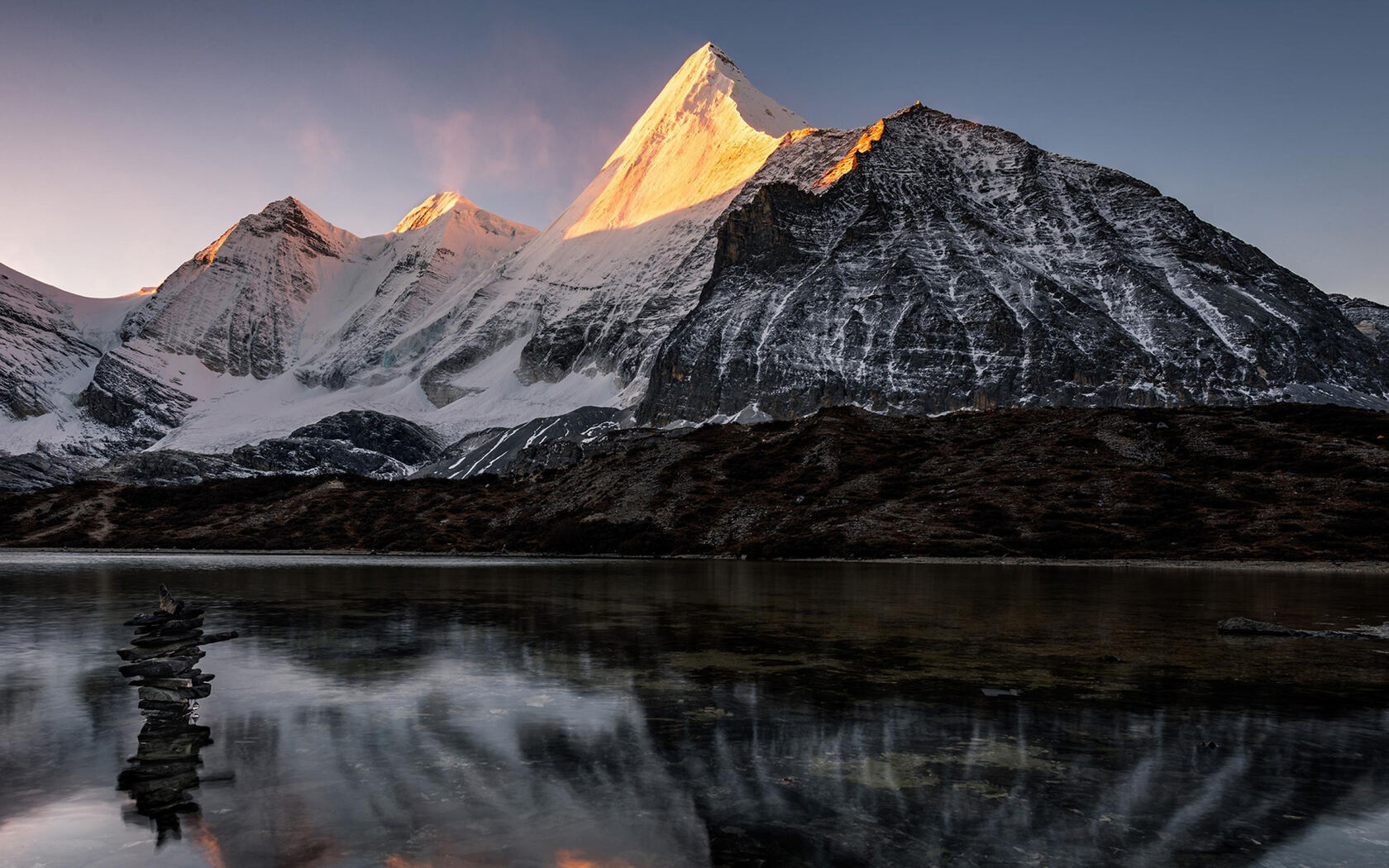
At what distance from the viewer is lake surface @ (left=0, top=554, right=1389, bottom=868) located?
9.53 metres

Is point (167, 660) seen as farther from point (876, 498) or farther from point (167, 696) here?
point (876, 498)

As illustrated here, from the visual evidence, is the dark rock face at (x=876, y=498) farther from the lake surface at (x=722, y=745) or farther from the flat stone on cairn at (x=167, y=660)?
the flat stone on cairn at (x=167, y=660)

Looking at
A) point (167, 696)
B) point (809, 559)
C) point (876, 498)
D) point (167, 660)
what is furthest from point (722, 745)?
point (876, 498)

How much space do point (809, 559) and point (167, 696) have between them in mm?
64392

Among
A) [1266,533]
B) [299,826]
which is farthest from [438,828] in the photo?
[1266,533]

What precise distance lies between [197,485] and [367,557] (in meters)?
66.5

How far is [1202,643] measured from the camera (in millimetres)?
23547

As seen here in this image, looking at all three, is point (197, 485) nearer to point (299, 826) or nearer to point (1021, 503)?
point (1021, 503)

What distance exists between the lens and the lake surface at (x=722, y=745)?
31.3 ft

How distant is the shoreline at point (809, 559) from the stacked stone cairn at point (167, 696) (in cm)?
5810

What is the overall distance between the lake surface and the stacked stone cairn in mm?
304

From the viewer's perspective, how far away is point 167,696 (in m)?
15.3

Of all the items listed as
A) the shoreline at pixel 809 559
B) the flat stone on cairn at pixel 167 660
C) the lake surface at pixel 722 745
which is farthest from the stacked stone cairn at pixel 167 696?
the shoreline at pixel 809 559

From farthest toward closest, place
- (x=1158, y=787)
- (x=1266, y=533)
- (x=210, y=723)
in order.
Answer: (x=1266, y=533)
(x=210, y=723)
(x=1158, y=787)
